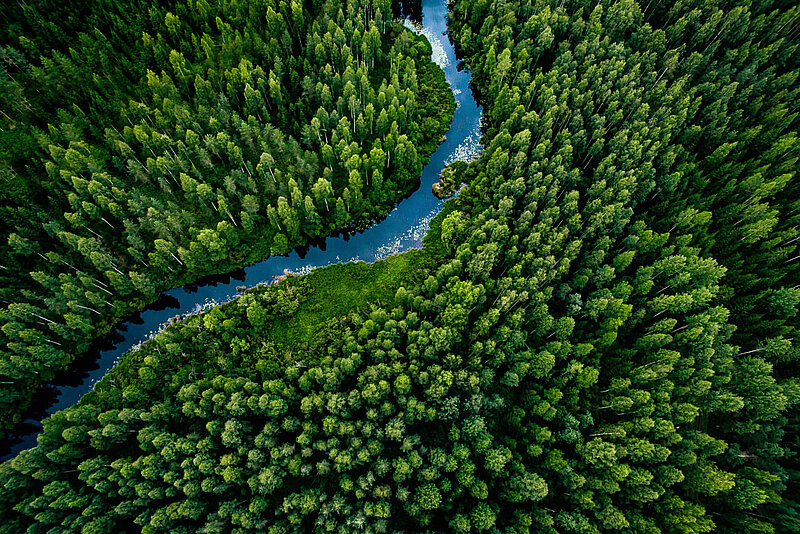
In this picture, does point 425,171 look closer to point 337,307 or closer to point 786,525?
point 337,307

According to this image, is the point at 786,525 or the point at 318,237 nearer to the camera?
the point at 786,525

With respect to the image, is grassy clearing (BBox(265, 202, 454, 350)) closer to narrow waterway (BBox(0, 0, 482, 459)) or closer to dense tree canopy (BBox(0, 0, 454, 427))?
narrow waterway (BBox(0, 0, 482, 459))

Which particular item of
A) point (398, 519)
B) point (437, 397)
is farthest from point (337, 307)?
point (398, 519)

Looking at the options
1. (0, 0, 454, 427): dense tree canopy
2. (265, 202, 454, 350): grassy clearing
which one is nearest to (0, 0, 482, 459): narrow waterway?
(0, 0, 454, 427): dense tree canopy

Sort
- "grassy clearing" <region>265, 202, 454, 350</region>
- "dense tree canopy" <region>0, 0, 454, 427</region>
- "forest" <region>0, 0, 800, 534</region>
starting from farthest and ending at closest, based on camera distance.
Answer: "grassy clearing" <region>265, 202, 454, 350</region> → "dense tree canopy" <region>0, 0, 454, 427</region> → "forest" <region>0, 0, 800, 534</region>

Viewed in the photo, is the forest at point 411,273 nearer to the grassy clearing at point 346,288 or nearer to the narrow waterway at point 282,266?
the grassy clearing at point 346,288
